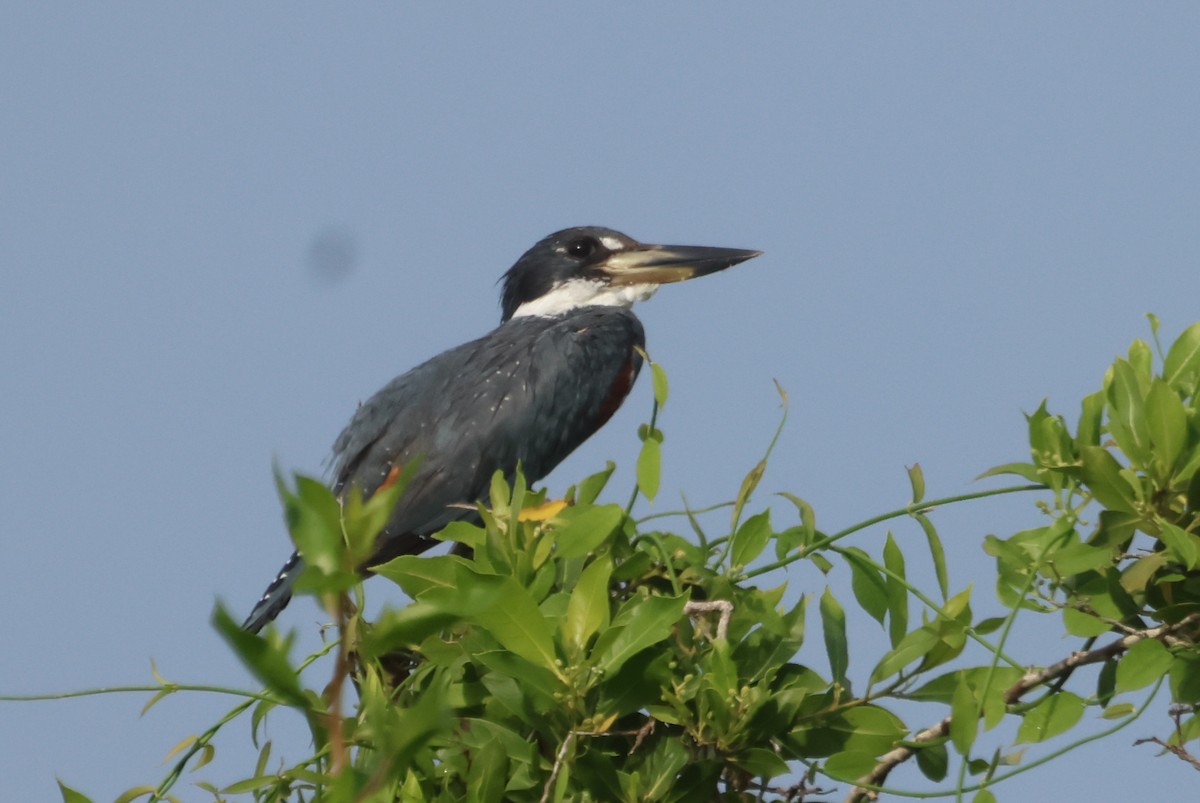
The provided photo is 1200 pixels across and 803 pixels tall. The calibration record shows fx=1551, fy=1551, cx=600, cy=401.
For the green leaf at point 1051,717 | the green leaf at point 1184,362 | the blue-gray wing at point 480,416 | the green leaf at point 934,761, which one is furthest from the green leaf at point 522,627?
the blue-gray wing at point 480,416

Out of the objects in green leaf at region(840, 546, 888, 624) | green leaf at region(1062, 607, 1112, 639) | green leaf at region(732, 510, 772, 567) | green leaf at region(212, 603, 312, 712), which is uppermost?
green leaf at region(212, 603, 312, 712)

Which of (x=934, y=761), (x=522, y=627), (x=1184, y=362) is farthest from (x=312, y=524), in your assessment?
(x=1184, y=362)

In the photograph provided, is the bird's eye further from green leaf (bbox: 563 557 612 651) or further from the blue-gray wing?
green leaf (bbox: 563 557 612 651)

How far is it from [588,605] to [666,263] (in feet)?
16.6

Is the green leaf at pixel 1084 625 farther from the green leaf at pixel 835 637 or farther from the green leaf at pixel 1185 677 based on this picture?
the green leaf at pixel 835 637

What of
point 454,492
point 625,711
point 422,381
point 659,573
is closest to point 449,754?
point 625,711

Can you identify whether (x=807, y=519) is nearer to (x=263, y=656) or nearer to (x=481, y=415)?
(x=263, y=656)

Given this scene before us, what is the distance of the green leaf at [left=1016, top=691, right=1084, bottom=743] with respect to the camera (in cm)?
272

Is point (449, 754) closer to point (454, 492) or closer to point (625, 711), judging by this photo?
point (625, 711)

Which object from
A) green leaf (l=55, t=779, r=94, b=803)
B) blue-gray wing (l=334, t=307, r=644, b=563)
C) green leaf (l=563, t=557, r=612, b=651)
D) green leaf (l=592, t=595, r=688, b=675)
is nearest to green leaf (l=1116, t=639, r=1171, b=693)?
green leaf (l=592, t=595, r=688, b=675)

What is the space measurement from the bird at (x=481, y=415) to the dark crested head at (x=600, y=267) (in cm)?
15

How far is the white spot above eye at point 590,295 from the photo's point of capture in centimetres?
Answer: 736

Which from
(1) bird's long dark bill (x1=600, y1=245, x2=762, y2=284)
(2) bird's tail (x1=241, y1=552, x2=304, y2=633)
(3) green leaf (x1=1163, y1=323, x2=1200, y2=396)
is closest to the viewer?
(3) green leaf (x1=1163, y1=323, x2=1200, y2=396)

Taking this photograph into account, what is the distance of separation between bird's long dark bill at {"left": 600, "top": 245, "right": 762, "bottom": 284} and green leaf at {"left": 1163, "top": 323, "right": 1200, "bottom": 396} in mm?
4318
